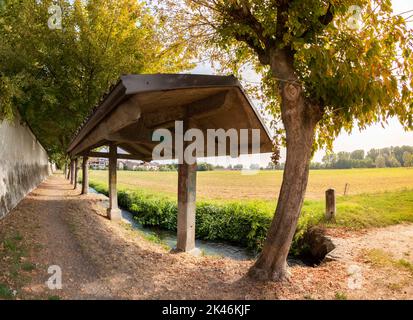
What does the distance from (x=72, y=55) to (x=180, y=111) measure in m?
Answer: 9.48

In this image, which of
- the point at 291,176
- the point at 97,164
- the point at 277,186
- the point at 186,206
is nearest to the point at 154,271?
the point at 186,206

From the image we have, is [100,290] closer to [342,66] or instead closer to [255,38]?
[342,66]

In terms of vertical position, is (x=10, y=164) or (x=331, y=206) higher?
(x=10, y=164)

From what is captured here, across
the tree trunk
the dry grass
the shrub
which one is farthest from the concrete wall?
the dry grass

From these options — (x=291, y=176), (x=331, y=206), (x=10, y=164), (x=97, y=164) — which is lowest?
A: (x=331, y=206)

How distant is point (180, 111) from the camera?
637 centimetres

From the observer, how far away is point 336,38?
445cm

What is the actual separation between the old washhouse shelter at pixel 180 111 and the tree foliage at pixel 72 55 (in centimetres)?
611

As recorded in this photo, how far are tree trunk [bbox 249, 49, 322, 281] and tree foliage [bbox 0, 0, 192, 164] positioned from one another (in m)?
8.01

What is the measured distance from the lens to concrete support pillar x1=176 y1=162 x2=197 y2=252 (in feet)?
21.4

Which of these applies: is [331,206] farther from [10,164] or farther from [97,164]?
[97,164]
